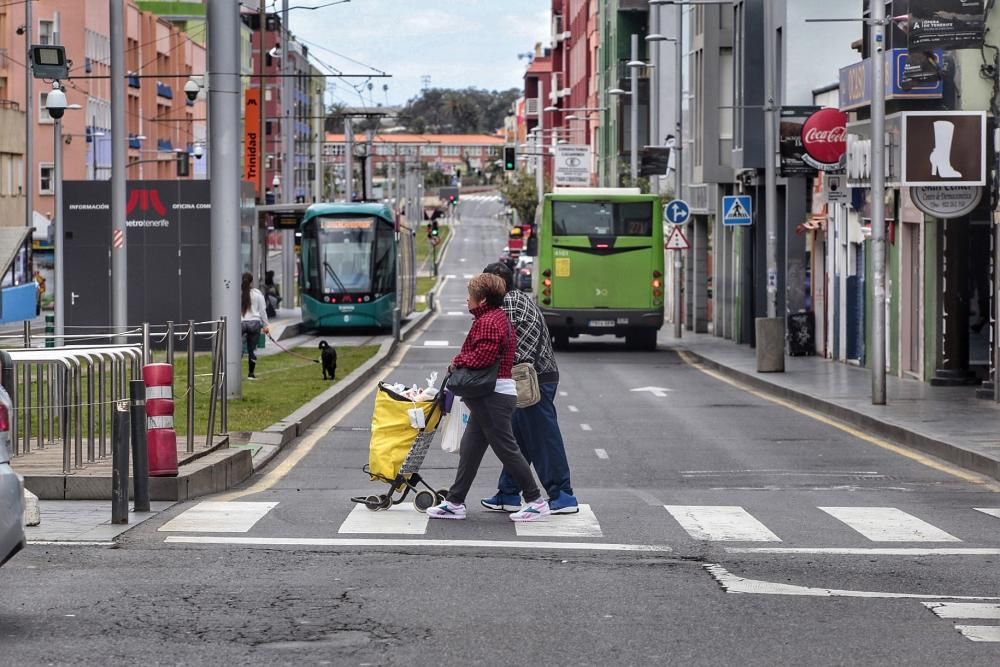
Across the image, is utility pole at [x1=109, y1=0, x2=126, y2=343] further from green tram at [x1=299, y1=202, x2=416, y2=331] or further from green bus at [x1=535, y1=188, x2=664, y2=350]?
green tram at [x1=299, y1=202, x2=416, y2=331]

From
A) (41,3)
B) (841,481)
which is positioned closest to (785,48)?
(841,481)

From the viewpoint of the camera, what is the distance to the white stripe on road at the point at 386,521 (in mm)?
Answer: 11984

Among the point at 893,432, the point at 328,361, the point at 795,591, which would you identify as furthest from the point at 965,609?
the point at 328,361

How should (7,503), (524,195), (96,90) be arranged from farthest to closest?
(524,195) → (96,90) → (7,503)

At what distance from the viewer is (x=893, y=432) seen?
2022 cm

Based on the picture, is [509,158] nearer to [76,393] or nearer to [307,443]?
[307,443]

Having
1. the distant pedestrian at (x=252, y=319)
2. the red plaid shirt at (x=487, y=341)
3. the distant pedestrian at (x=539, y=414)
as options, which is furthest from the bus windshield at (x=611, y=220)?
the red plaid shirt at (x=487, y=341)

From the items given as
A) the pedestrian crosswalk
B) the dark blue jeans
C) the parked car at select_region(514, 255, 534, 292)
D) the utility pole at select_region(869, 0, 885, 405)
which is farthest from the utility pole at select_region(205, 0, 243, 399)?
the parked car at select_region(514, 255, 534, 292)

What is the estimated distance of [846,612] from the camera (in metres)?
8.90

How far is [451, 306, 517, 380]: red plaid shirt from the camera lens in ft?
40.2

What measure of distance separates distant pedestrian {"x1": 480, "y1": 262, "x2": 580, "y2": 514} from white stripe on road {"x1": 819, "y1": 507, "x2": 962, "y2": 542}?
1.93 meters

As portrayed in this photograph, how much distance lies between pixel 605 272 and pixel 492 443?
30081mm

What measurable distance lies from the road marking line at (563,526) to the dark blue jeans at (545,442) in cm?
21

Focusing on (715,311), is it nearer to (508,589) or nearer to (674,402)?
(674,402)
